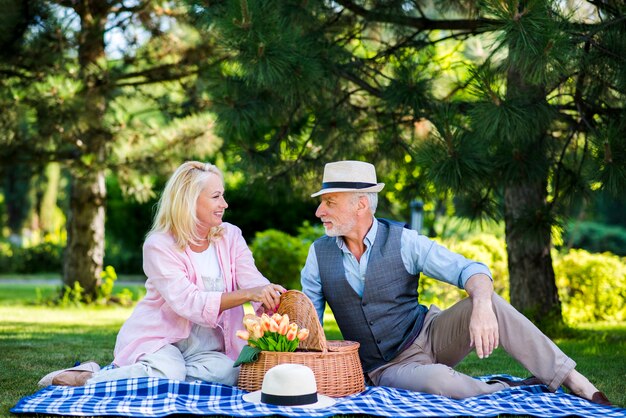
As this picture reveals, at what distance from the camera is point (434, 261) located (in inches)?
151

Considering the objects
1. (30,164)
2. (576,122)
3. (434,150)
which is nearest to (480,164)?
(434,150)

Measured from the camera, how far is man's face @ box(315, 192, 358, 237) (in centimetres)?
396

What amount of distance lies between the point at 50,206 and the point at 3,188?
8.95 ft

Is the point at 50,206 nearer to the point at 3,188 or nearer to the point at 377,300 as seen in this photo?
the point at 3,188

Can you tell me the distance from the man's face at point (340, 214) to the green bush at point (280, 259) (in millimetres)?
5854

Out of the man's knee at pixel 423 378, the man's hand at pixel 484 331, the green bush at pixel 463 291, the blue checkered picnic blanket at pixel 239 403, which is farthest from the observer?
the green bush at pixel 463 291

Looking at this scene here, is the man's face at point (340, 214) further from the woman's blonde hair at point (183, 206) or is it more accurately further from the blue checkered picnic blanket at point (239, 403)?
the blue checkered picnic blanket at point (239, 403)

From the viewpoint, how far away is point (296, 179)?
256 inches

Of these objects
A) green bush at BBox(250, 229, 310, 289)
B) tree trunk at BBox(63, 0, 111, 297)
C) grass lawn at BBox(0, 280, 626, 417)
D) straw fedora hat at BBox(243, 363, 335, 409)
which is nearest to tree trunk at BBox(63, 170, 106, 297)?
tree trunk at BBox(63, 0, 111, 297)

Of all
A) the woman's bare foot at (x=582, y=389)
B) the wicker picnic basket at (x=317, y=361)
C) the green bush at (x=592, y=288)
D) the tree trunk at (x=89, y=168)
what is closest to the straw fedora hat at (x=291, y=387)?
the wicker picnic basket at (x=317, y=361)

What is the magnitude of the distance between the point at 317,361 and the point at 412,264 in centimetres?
72

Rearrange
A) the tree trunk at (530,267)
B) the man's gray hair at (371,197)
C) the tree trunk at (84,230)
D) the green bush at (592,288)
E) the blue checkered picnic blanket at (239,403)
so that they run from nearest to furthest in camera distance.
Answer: the blue checkered picnic blanket at (239,403) → the man's gray hair at (371,197) → the tree trunk at (530,267) → the green bush at (592,288) → the tree trunk at (84,230)

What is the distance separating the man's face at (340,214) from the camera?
3.96 m

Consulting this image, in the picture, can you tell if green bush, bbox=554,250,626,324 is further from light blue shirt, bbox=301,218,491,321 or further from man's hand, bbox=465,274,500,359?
man's hand, bbox=465,274,500,359
